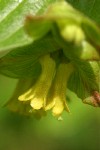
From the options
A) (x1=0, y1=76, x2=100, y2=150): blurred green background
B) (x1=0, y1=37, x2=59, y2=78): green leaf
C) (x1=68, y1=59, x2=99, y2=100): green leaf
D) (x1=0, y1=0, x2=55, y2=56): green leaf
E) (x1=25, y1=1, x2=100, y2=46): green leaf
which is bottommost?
(x1=0, y1=76, x2=100, y2=150): blurred green background

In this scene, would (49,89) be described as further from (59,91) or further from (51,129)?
(51,129)

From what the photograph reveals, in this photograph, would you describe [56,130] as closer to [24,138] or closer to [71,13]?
[24,138]

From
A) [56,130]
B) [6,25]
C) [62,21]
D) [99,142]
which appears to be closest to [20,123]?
[56,130]

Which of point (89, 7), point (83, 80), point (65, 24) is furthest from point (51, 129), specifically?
point (65, 24)

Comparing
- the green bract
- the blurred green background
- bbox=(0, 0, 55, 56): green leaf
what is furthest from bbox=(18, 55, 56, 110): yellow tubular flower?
the blurred green background

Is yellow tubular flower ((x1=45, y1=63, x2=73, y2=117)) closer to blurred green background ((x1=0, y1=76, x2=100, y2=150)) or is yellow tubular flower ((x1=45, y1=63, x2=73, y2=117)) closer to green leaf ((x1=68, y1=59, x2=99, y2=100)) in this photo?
green leaf ((x1=68, y1=59, x2=99, y2=100))

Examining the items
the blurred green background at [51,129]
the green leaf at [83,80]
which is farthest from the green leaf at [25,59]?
the blurred green background at [51,129]
